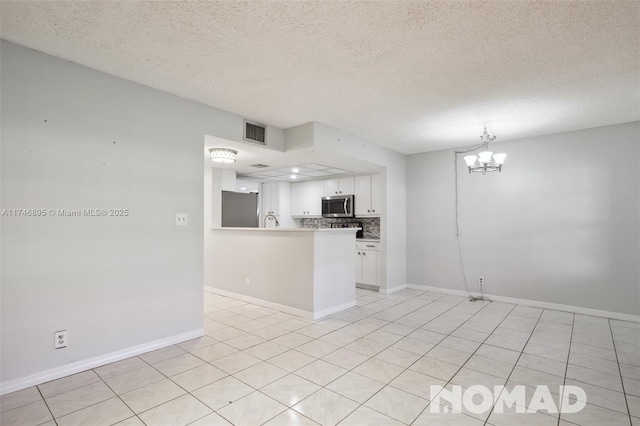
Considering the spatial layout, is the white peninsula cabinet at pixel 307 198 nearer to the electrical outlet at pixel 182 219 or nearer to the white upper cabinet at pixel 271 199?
the white upper cabinet at pixel 271 199

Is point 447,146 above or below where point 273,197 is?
above

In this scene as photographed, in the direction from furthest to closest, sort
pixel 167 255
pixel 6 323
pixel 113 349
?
1. pixel 167 255
2. pixel 113 349
3. pixel 6 323

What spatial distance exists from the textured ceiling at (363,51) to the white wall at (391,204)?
3.93 ft

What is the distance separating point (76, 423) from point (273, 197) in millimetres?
5582

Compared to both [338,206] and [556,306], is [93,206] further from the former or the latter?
[556,306]

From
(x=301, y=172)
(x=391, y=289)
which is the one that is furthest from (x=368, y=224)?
(x=301, y=172)

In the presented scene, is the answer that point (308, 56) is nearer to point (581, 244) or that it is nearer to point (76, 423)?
point (76, 423)

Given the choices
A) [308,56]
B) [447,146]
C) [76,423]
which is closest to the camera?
[76,423]

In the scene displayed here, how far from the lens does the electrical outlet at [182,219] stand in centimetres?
321

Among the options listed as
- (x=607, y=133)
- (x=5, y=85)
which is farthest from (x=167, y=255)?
(x=607, y=133)

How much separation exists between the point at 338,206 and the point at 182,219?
11.6 ft

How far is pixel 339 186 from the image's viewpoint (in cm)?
639

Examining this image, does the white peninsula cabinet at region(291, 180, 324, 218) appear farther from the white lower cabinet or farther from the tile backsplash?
the white lower cabinet

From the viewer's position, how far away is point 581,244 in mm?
4312
